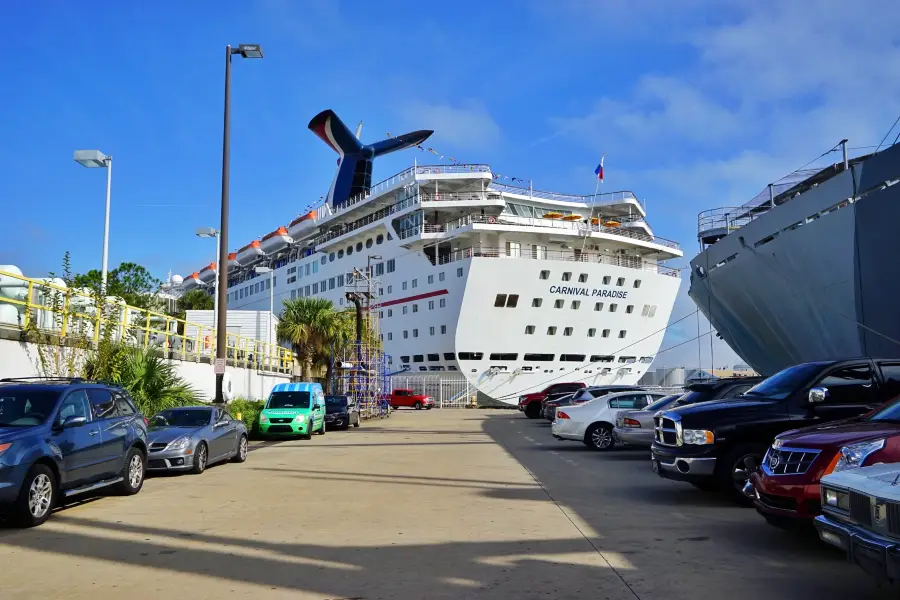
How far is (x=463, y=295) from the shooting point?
142 ft

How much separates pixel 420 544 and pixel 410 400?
41167mm

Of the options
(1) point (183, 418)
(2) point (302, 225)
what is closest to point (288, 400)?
(1) point (183, 418)

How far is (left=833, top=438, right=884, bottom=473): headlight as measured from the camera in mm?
5219

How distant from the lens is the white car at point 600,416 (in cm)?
1683

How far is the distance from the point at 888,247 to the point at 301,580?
51.0ft

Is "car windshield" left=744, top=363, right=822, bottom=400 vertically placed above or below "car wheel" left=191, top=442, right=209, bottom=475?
above

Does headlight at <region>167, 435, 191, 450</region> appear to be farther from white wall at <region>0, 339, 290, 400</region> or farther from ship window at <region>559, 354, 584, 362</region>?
ship window at <region>559, 354, 584, 362</region>

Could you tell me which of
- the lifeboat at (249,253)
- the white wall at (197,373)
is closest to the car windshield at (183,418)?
the white wall at (197,373)

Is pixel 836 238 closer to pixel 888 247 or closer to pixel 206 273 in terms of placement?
pixel 888 247

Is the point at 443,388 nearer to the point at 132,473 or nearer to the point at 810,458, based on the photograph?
the point at 132,473

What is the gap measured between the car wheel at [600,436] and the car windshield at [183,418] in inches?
324

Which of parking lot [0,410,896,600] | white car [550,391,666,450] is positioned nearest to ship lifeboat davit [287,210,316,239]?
white car [550,391,666,450]

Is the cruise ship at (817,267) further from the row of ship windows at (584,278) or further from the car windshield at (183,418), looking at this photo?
the row of ship windows at (584,278)

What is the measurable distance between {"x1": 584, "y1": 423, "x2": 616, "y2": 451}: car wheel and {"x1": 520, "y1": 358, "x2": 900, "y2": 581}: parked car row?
28.6 inches
